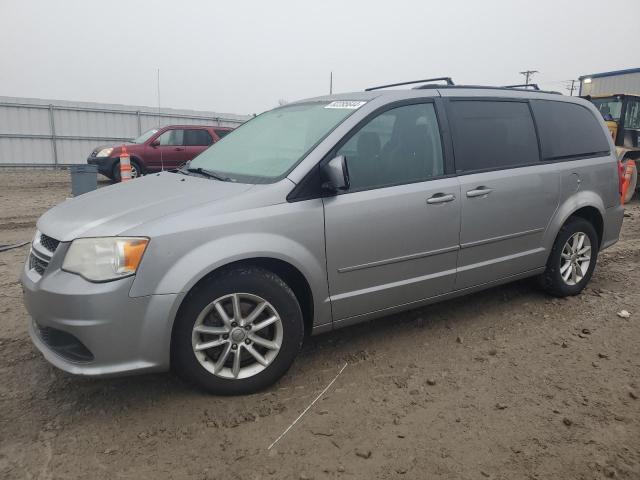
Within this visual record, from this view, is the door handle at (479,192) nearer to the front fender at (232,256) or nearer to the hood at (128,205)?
the front fender at (232,256)

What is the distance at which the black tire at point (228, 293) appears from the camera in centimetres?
263

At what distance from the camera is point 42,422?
2.62 m

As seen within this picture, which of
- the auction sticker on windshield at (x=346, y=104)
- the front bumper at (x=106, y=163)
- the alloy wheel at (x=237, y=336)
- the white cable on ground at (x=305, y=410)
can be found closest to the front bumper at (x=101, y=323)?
the alloy wheel at (x=237, y=336)

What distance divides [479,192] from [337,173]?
1.28 meters

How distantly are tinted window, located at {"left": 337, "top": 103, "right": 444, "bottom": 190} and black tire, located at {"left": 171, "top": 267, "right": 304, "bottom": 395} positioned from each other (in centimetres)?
86

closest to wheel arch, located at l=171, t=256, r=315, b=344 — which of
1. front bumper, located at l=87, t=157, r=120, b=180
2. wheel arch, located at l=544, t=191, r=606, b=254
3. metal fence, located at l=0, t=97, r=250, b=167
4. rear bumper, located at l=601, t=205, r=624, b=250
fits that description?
wheel arch, located at l=544, t=191, r=606, b=254

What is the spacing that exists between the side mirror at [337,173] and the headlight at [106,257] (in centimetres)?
107

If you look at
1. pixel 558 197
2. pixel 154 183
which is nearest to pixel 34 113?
pixel 154 183

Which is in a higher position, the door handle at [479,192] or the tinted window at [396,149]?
the tinted window at [396,149]

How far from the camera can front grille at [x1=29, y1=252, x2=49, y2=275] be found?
2.72 metres

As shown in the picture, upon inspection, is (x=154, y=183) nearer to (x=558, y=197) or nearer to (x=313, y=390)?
(x=313, y=390)

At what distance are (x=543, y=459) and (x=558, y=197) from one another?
244 cm

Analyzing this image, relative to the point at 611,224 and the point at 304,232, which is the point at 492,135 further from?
the point at 304,232

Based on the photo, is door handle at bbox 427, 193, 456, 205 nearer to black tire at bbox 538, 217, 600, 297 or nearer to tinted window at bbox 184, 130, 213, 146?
black tire at bbox 538, 217, 600, 297
